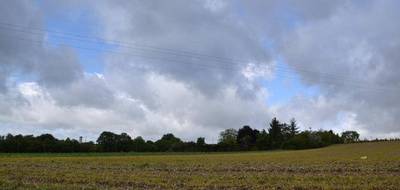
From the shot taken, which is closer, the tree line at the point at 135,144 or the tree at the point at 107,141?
the tree line at the point at 135,144

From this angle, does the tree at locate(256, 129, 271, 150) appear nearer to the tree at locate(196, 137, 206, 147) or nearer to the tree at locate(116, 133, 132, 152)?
the tree at locate(196, 137, 206, 147)

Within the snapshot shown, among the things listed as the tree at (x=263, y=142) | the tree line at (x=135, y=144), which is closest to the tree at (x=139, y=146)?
the tree line at (x=135, y=144)

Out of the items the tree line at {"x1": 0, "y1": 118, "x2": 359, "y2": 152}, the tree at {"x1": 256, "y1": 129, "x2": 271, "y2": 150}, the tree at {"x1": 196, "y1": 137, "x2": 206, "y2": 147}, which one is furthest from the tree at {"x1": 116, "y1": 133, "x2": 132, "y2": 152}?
the tree at {"x1": 256, "y1": 129, "x2": 271, "y2": 150}

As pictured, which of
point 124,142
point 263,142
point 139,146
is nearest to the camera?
point 139,146

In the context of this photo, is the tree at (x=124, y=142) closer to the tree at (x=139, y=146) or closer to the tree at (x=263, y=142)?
the tree at (x=139, y=146)

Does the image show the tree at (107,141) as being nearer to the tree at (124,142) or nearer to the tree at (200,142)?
the tree at (124,142)

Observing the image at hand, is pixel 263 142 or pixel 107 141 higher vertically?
pixel 107 141

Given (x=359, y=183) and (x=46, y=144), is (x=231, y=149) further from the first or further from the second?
(x=359, y=183)

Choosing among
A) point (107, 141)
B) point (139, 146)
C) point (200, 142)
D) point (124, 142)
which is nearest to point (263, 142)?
point (200, 142)

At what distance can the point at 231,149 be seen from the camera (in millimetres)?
176750

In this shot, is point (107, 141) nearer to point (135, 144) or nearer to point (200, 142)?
point (135, 144)

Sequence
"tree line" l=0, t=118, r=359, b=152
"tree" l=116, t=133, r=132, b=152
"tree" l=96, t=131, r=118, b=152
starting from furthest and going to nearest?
"tree" l=116, t=133, r=132, b=152, "tree" l=96, t=131, r=118, b=152, "tree line" l=0, t=118, r=359, b=152

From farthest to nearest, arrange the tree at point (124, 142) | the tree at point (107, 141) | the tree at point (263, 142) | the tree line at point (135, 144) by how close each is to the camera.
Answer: the tree at point (263, 142)
the tree at point (124, 142)
the tree at point (107, 141)
the tree line at point (135, 144)

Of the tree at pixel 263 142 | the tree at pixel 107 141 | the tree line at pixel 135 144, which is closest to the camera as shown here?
the tree line at pixel 135 144
